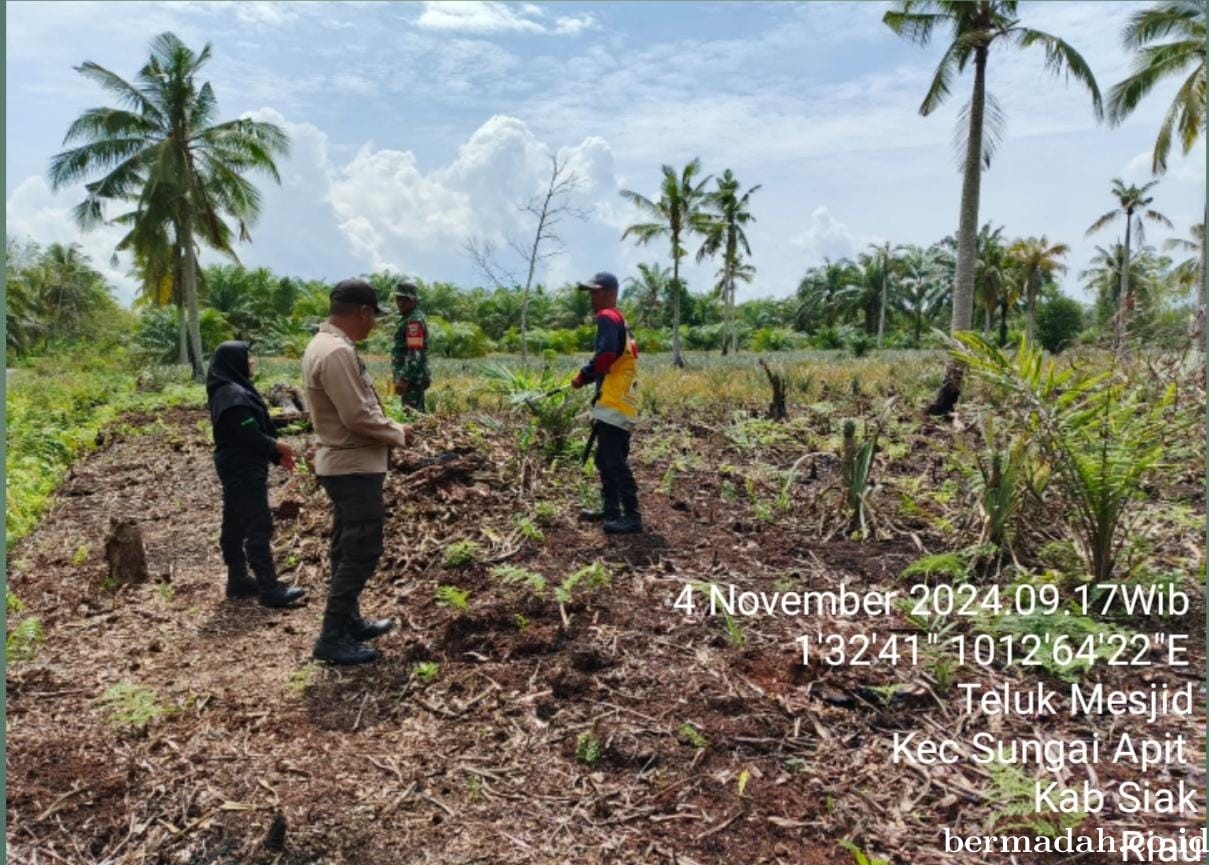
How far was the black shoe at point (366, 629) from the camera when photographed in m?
4.44

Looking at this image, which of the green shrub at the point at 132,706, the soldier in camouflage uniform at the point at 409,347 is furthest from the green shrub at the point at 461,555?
the soldier in camouflage uniform at the point at 409,347

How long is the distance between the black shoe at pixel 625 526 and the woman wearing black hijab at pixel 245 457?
2032 millimetres

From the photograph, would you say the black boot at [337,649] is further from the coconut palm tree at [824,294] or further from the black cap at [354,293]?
the coconut palm tree at [824,294]

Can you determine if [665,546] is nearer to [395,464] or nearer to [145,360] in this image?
[395,464]

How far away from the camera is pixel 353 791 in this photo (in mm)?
3248

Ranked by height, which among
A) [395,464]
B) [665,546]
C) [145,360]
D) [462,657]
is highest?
[145,360]

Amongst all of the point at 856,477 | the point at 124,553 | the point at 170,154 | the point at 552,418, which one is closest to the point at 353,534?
the point at 124,553

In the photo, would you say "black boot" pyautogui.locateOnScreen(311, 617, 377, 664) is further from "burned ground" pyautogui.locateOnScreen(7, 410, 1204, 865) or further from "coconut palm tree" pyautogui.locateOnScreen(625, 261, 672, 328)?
"coconut palm tree" pyautogui.locateOnScreen(625, 261, 672, 328)

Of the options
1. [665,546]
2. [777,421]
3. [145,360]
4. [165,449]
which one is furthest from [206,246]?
[665,546]

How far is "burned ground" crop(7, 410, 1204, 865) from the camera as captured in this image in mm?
3000

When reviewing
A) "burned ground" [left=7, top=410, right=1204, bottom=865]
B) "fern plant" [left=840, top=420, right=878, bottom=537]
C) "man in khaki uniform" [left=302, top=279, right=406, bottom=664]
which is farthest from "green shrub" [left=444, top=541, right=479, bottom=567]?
"fern plant" [left=840, top=420, right=878, bottom=537]

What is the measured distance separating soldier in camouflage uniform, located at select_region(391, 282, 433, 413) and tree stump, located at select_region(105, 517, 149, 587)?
2761mm

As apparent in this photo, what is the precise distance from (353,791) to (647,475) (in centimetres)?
467

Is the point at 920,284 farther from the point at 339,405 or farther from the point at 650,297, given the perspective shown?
the point at 339,405
